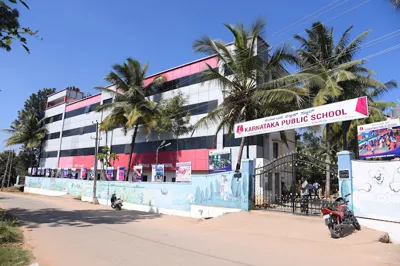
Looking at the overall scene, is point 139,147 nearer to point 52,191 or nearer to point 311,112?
point 52,191

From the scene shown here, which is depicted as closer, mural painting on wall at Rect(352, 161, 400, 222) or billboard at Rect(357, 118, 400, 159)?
mural painting on wall at Rect(352, 161, 400, 222)

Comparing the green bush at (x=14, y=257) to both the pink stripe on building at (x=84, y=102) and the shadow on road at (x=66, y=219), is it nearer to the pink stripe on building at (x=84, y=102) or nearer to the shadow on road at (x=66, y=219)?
the shadow on road at (x=66, y=219)

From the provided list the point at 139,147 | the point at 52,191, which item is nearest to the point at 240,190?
the point at 139,147

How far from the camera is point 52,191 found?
37.7 meters

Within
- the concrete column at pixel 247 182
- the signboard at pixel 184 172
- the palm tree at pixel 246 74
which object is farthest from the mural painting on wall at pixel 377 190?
the signboard at pixel 184 172

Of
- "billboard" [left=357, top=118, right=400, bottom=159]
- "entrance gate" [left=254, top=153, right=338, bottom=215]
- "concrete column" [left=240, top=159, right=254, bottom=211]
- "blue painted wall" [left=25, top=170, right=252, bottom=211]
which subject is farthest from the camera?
"billboard" [left=357, top=118, right=400, bottom=159]

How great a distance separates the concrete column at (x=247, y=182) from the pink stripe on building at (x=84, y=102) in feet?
95.4

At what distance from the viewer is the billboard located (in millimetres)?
17344

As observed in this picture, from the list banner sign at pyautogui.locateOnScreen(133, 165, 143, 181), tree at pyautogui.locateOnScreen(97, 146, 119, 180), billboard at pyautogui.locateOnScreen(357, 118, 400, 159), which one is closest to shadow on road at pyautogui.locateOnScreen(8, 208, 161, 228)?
banner sign at pyautogui.locateOnScreen(133, 165, 143, 181)

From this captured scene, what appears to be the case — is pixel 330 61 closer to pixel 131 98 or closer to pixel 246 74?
pixel 246 74

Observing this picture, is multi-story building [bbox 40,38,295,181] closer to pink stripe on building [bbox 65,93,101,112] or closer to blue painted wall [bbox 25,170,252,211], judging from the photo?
pink stripe on building [bbox 65,93,101,112]

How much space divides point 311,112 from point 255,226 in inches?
195

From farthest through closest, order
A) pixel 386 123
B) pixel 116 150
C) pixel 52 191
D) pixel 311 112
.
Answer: pixel 52 191 → pixel 116 150 → pixel 386 123 → pixel 311 112

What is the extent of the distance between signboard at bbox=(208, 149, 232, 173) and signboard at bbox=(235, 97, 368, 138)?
6.97 m
